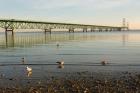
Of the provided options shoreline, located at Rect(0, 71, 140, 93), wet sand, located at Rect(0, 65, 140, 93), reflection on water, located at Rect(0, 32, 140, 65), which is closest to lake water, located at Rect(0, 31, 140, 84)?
reflection on water, located at Rect(0, 32, 140, 65)

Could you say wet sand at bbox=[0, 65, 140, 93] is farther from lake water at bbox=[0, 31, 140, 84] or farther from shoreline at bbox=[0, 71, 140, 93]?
lake water at bbox=[0, 31, 140, 84]

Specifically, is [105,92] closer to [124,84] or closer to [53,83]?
[124,84]

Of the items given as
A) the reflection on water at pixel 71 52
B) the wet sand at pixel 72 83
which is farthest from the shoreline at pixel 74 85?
the reflection on water at pixel 71 52

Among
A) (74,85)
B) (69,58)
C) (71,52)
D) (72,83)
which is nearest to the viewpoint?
(74,85)

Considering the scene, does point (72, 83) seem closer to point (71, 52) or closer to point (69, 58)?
point (69, 58)

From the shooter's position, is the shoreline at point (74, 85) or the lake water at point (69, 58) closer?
the shoreline at point (74, 85)

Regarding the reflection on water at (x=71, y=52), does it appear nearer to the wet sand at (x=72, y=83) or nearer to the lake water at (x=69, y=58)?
the lake water at (x=69, y=58)

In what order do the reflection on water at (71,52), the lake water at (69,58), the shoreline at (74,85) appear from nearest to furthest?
1. the shoreline at (74,85)
2. the lake water at (69,58)
3. the reflection on water at (71,52)

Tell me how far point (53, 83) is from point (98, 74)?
514cm

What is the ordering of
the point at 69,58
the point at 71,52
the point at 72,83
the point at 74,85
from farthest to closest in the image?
the point at 71,52 → the point at 69,58 → the point at 72,83 → the point at 74,85

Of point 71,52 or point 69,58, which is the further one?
point 71,52

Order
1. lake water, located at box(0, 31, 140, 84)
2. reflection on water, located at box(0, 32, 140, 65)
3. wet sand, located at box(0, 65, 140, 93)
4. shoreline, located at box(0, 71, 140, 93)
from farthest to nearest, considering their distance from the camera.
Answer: reflection on water, located at box(0, 32, 140, 65), lake water, located at box(0, 31, 140, 84), wet sand, located at box(0, 65, 140, 93), shoreline, located at box(0, 71, 140, 93)

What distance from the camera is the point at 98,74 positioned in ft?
81.2

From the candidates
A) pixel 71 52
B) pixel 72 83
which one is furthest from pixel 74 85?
pixel 71 52
